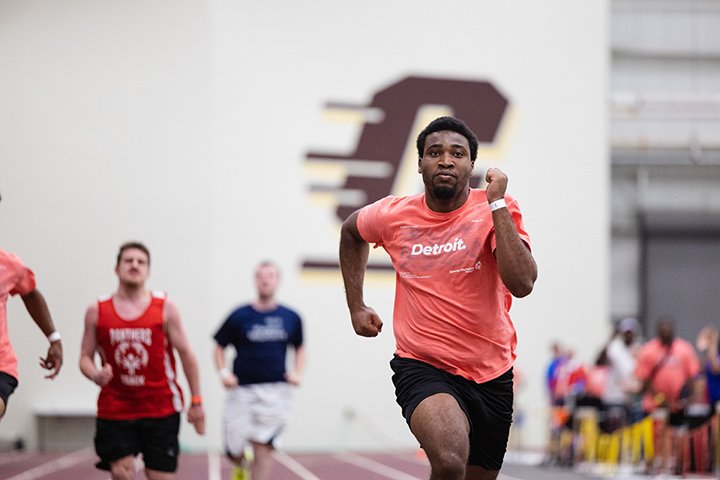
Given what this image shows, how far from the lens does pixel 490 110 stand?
68.0 ft

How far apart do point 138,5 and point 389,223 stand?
48.8ft

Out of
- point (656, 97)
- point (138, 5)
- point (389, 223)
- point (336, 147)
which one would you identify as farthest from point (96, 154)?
point (389, 223)

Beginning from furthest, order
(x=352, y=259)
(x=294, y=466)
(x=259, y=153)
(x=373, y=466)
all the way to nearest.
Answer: (x=259, y=153), (x=294, y=466), (x=373, y=466), (x=352, y=259)

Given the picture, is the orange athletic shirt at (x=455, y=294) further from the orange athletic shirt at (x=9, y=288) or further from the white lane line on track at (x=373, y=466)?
the white lane line on track at (x=373, y=466)

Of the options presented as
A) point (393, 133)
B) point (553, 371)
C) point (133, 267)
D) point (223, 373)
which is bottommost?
point (553, 371)

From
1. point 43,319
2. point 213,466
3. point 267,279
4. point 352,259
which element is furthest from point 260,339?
point 213,466

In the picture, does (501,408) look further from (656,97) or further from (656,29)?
(656,29)

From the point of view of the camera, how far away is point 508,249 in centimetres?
498

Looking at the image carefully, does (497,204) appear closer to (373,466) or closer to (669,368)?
(669,368)

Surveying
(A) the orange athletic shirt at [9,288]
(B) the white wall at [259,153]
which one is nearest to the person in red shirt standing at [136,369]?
(A) the orange athletic shirt at [9,288]

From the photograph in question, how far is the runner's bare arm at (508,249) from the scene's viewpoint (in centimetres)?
498

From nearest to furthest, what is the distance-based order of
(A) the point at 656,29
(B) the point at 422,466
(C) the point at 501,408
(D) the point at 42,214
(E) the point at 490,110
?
(C) the point at 501,408 → (B) the point at 422,466 → (D) the point at 42,214 → (E) the point at 490,110 → (A) the point at 656,29

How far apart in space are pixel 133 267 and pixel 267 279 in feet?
9.19

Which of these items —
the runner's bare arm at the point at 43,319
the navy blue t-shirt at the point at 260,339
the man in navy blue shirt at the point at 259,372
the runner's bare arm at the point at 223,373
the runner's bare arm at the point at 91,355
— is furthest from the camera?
the navy blue t-shirt at the point at 260,339
